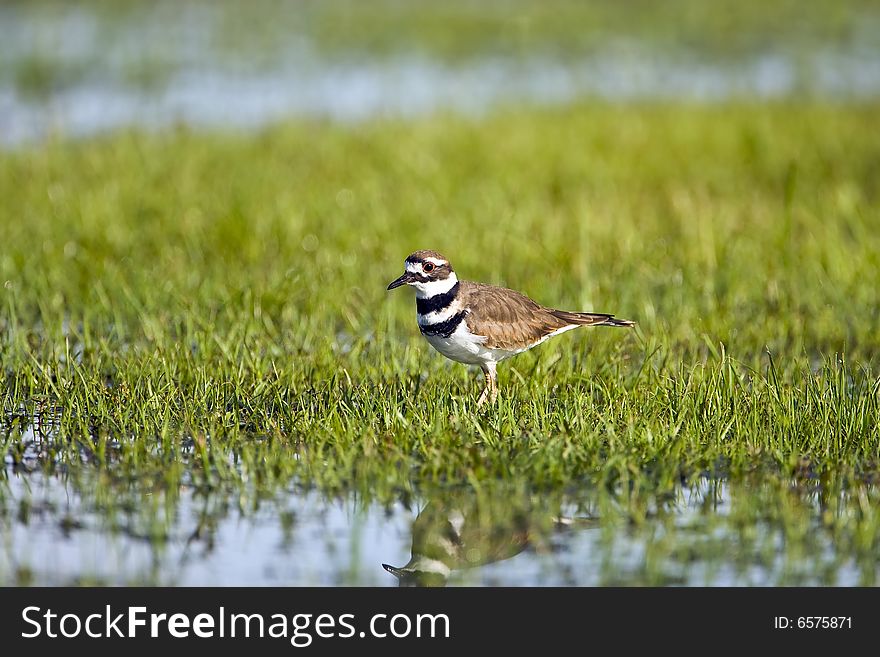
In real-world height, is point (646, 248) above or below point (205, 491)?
above

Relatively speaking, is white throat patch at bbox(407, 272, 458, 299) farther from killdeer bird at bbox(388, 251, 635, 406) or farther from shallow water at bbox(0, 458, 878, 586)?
shallow water at bbox(0, 458, 878, 586)

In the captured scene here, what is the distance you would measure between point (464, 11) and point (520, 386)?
56.4 feet

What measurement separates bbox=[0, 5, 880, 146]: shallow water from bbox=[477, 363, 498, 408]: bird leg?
8.58 meters

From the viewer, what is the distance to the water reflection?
208 inches

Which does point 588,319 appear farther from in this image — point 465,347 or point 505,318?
point 465,347

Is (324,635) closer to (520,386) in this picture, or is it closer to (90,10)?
(520,386)

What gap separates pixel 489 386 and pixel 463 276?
9.38 ft

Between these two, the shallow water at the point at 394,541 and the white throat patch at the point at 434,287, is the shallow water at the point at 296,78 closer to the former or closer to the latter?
the white throat patch at the point at 434,287

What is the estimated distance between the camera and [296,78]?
1853cm

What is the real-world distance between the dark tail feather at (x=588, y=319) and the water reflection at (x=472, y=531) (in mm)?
1980

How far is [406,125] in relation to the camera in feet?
Result: 48.4

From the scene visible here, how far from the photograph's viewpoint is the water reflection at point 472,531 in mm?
5281

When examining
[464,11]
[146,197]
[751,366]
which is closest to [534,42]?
[464,11]

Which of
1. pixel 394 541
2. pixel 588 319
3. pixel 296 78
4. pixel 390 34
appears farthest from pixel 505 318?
pixel 390 34
